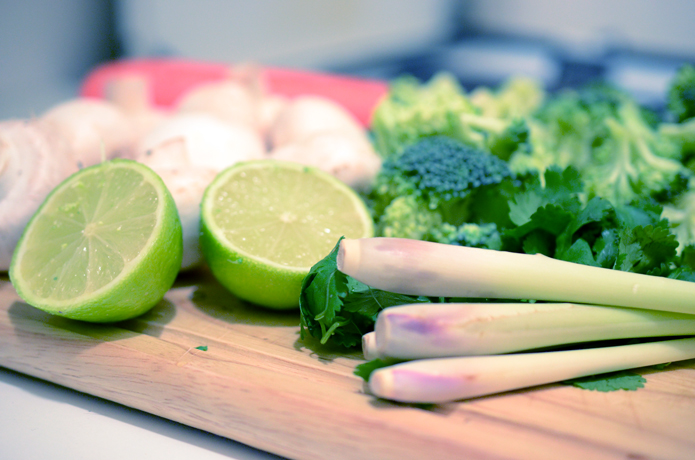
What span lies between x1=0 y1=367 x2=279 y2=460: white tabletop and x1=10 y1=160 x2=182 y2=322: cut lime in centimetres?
16

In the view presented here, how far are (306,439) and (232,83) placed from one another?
1532 millimetres

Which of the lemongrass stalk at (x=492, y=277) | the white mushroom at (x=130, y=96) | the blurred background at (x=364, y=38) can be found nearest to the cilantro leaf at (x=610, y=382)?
the lemongrass stalk at (x=492, y=277)

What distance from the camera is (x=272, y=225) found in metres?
1.00

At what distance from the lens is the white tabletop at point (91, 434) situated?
0.76 metres

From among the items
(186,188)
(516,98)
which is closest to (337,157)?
(186,188)

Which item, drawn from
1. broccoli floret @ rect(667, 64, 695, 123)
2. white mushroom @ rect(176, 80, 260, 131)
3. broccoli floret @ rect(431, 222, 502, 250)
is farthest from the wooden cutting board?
broccoli floret @ rect(667, 64, 695, 123)

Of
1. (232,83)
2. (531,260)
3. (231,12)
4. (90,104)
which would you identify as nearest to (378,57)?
(231,12)

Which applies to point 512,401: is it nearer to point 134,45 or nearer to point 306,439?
point 306,439

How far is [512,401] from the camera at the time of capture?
74 cm

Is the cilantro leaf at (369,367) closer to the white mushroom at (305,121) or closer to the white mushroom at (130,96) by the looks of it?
the white mushroom at (305,121)

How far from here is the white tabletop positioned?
0.76 meters

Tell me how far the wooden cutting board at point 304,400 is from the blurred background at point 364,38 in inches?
124

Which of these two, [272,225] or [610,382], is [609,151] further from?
[272,225]

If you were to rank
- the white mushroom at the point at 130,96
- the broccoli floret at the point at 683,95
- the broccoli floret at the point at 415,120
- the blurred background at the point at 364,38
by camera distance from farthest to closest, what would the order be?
the blurred background at the point at 364,38 < the white mushroom at the point at 130,96 < the broccoli floret at the point at 683,95 < the broccoli floret at the point at 415,120
